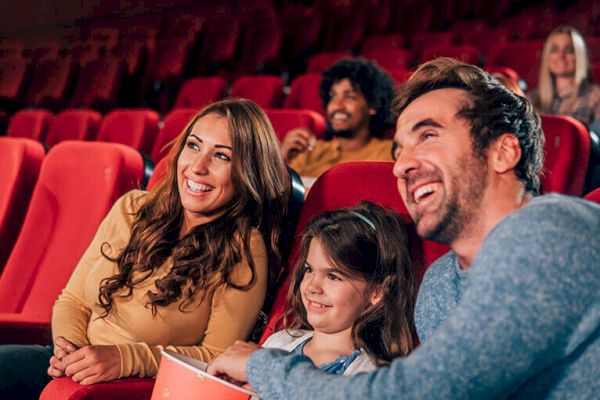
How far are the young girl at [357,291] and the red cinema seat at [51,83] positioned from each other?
2.21 metres

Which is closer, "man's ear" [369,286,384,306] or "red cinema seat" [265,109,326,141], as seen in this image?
"man's ear" [369,286,384,306]

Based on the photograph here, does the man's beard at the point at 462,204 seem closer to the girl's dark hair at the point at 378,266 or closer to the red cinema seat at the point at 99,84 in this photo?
the girl's dark hair at the point at 378,266

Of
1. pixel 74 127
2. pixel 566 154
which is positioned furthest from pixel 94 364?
pixel 74 127

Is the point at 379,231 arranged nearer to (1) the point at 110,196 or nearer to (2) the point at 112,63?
(1) the point at 110,196

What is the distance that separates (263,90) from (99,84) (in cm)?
93

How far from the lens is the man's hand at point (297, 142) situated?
1183mm

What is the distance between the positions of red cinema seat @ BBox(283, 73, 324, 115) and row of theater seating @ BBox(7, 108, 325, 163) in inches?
11.5

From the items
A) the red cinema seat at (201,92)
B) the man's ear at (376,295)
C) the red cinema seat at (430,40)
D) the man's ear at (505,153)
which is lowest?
the red cinema seat at (201,92)

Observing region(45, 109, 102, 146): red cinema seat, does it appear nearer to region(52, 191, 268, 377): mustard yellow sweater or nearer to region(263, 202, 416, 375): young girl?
region(52, 191, 268, 377): mustard yellow sweater

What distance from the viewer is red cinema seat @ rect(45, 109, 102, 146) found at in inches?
68.4

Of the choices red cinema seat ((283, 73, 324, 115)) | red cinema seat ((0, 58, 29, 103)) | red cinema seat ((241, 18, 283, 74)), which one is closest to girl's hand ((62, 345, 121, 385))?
red cinema seat ((283, 73, 324, 115))

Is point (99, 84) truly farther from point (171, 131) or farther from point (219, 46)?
point (171, 131)

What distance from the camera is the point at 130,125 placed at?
152cm

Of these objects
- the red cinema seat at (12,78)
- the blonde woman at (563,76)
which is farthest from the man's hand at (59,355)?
the red cinema seat at (12,78)
